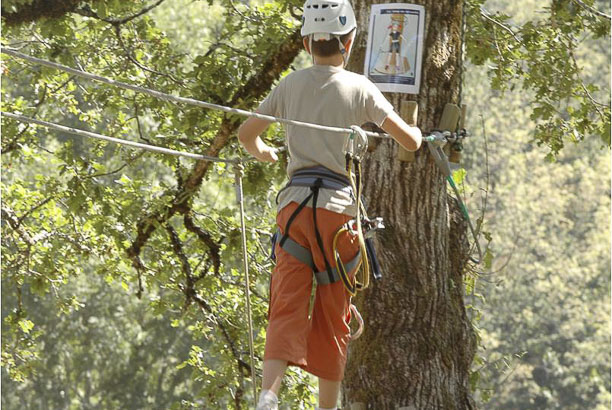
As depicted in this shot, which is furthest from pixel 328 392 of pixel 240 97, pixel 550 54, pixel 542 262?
pixel 542 262

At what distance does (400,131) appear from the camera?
15.6 feet

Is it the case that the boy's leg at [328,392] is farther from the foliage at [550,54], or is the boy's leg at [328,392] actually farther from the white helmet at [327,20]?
the foliage at [550,54]

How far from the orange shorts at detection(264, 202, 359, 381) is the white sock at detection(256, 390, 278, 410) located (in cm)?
15

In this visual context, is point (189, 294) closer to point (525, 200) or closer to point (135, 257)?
point (135, 257)

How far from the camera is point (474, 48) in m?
9.27

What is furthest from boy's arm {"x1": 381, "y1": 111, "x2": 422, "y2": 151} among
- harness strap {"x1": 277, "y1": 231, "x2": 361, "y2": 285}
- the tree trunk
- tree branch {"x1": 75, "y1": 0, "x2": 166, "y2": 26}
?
tree branch {"x1": 75, "y1": 0, "x2": 166, "y2": 26}

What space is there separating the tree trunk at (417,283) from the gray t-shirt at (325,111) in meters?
0.99

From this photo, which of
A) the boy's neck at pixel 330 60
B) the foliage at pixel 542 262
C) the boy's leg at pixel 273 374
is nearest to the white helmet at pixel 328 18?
the boy's neck at pixel 330 60

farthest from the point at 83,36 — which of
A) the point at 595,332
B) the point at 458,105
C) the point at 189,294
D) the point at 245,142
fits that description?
the point at 595,332

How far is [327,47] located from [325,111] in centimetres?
24

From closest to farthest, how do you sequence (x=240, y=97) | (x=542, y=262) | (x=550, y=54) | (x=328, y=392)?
(x=328, y=392)
(x=240, y=97)
(x=550, y=54)
(x=542, y=262)

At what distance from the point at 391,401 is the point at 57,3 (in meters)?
5.21

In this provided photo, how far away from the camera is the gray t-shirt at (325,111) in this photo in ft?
15.3

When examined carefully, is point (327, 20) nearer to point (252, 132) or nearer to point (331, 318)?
point (252, 132)
